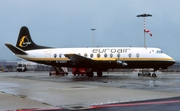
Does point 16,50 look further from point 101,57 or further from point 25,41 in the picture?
point 101,57

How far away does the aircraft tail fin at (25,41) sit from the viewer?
116 ft

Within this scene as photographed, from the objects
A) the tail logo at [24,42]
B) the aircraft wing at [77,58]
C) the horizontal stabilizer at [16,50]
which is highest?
the tail logo at [24,42]

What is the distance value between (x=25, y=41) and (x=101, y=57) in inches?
425

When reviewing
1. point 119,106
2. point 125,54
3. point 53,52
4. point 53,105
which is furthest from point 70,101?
point 53,52

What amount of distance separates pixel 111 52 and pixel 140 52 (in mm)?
3263

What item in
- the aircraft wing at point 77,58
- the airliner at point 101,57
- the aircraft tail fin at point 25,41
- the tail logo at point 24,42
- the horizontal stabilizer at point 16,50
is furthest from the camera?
the tail logo at point 24,42

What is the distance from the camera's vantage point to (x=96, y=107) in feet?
29.9

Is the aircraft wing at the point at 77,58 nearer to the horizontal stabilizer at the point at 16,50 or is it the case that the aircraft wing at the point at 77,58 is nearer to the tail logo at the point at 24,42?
the horizontal stabilizer at the point at 16,50

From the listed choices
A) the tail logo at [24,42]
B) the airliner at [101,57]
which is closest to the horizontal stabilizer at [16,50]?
the airliner at [101,57]

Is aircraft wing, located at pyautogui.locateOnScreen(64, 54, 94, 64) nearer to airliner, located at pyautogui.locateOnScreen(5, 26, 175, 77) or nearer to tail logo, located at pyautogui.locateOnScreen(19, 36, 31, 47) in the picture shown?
airliner, located at pyautogui.locateOnScreen(5, 26, 175, 77)

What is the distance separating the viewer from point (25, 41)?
35.5m

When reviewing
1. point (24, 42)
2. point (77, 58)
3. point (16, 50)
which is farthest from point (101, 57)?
point (24, 42)

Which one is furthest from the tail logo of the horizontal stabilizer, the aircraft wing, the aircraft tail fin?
the aircraft wing

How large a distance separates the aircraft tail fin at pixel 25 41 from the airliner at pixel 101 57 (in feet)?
2.03
